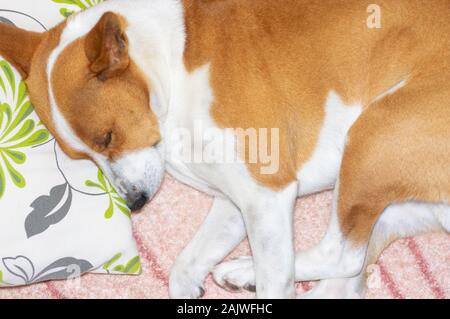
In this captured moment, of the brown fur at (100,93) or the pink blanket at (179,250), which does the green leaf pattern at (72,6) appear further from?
the pink blanket at (179,250)

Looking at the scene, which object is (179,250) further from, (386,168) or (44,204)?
(386,168)

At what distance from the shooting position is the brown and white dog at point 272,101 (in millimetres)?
3012

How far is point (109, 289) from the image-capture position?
357cm

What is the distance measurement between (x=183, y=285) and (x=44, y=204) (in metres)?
0.71

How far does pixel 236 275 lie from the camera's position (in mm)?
3404

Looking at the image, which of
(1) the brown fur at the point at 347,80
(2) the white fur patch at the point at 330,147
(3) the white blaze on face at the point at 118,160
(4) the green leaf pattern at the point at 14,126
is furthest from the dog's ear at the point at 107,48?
(2) the white fur patch at the point at 330,147

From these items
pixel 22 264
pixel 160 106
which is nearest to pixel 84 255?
pixel 22 264

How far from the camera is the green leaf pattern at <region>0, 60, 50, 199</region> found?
3.29m

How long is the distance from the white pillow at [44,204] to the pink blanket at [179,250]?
0.47 feet

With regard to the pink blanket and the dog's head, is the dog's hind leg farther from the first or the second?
the dog's head

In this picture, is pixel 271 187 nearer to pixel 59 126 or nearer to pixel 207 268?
pixel 207 268

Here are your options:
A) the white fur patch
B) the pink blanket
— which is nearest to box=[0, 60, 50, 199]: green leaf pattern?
the pink blanket

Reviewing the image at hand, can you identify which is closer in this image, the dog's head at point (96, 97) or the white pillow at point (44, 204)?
the dog's head at point (96, 97)

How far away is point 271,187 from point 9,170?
3.72 feet
